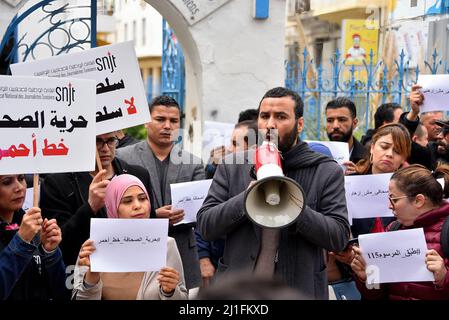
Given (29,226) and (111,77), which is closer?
(29,226)

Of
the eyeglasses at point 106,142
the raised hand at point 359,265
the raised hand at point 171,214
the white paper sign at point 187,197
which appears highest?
the eyeglasses at point 106,142

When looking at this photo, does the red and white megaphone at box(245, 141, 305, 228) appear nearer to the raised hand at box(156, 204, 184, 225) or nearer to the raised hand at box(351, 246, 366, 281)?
the raised hand at box(351, 246, 366, 281)

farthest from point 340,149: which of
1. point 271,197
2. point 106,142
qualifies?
point 271,197

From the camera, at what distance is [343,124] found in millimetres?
7332

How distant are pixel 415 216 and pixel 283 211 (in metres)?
1.07

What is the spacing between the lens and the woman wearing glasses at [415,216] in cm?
470

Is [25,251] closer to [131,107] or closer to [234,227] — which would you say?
[234,227]

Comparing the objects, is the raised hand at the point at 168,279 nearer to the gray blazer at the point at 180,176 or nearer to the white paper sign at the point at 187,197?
the white paper sign at the point at 187,197

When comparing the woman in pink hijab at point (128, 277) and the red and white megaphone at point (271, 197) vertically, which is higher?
the red and white megaphone at point (271, 197)

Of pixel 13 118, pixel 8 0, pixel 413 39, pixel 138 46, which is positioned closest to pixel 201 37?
pixel 8 0

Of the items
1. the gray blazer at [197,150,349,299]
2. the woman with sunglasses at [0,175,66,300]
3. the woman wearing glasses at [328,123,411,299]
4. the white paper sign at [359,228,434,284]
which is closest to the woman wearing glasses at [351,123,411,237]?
the woman wearing glasses at [328,123,411,299]

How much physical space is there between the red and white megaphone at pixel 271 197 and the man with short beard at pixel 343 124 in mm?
3095

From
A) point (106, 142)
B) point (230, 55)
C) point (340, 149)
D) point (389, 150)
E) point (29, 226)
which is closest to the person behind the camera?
point (29, 226)

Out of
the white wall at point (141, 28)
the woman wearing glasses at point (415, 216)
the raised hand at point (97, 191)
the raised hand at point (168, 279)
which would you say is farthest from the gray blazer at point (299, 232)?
the white wall at point (141, 28)
